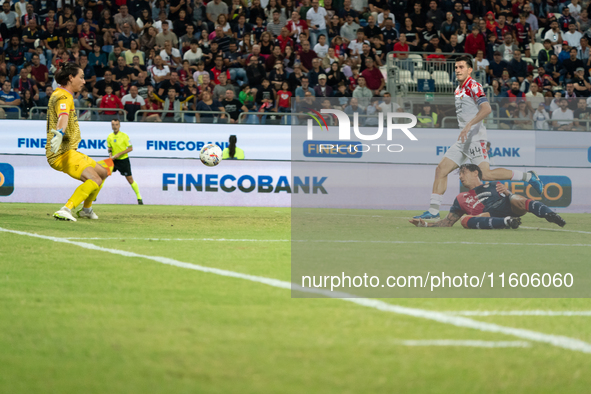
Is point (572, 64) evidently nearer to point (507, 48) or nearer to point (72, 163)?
point (507, 48)

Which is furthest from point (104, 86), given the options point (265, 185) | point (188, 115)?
point (265, 185)

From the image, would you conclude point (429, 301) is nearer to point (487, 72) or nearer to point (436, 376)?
point (436, 376)

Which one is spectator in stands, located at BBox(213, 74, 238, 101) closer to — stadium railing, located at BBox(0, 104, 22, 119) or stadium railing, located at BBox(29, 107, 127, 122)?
stadium railing, located at BBox(29, 107, 127, 122)

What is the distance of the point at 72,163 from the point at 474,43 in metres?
13.5

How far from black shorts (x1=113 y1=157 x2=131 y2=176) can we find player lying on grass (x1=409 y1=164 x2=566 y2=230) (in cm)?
760

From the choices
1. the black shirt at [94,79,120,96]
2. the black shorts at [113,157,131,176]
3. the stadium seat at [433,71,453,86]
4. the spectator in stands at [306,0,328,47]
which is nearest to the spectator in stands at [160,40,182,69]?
the black shirt at [94,79,120,96]

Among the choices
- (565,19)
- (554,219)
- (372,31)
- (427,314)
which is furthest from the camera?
(565,19)

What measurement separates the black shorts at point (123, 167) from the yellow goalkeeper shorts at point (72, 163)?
5.27 meters

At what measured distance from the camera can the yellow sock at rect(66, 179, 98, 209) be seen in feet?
35.1

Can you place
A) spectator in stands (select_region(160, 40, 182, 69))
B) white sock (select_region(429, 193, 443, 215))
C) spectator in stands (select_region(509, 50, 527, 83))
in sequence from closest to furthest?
white sock (select_region(429, 193, 443, 215)) → spectator in stands (select_region(160, 40, 182, 69)) → spectator in stands (select_region(509, 50, 527, 83))

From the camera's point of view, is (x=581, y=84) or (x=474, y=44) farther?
(x=474, y=44)

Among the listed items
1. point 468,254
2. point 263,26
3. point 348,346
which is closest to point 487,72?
point 263,26

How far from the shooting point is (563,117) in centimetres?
1791

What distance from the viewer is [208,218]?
12.4m
